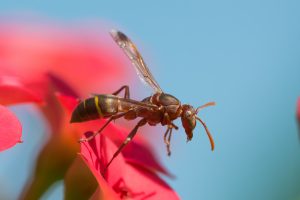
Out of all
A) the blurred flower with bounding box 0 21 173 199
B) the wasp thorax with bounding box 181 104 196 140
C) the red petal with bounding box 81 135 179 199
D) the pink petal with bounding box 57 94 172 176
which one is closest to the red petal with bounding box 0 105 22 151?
→ the blurred flower with bounding box 0 21 173 199

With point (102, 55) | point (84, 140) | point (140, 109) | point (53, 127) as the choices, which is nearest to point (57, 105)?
point (53, 127)

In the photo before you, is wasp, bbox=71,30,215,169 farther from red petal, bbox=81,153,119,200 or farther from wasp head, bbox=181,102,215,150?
red petal, bbox=81,153,119,200

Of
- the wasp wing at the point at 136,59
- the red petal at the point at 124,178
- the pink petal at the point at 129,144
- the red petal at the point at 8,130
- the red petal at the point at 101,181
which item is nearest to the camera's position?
the red petal at the point at 8,130

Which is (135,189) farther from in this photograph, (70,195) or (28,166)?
(28,166)

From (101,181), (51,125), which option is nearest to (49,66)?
(51,125)

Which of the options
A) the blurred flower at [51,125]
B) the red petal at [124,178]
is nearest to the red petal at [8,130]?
the blurred flower at [51,125]

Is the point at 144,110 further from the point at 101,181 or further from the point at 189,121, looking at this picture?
the point at 101,181

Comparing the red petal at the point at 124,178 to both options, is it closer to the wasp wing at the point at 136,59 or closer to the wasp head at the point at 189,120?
the wasp head at the point at 189,120

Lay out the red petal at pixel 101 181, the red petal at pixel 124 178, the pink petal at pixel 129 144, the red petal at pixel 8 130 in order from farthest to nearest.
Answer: the pink petal at pixel 129 144, the red petal at pixel 124 178, the red petal at pixel 101 181, the red petal at pixel 8 130
